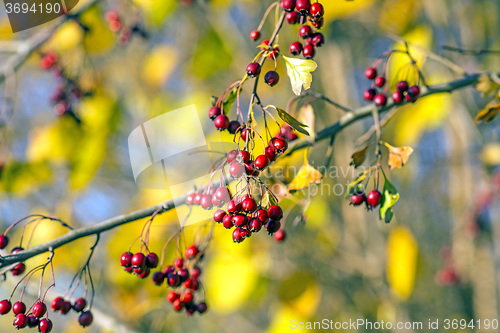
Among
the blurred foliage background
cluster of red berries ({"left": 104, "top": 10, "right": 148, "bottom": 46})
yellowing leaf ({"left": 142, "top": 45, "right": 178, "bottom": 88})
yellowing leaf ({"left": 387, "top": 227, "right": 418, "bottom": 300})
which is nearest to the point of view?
the blurred foliage background

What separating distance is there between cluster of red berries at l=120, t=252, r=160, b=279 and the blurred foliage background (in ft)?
1.81

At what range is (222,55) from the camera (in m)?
2.62

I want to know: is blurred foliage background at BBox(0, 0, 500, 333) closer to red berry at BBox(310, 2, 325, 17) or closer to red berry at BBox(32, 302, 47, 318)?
red berry at BBox(310, 2, 325, 17)

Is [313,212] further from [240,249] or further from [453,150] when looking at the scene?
[453,150]

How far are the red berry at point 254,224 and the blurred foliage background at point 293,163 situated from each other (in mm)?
471

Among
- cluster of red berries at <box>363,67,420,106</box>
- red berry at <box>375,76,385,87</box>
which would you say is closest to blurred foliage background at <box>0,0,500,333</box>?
red berry at <box>375,76,385,87</box>

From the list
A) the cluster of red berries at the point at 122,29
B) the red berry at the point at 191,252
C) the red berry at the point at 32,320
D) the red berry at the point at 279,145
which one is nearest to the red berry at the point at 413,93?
the red berry at the point at 279,145

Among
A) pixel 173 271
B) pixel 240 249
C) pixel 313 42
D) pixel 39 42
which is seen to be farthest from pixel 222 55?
pixel 173 271

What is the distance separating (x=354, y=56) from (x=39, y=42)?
143 inches

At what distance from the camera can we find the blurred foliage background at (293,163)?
240 centimetres

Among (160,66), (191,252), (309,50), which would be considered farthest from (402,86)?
(160,66)

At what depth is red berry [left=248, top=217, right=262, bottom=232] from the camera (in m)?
1.01

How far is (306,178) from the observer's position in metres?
1.34

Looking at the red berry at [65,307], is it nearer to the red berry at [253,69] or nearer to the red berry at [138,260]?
the red berry at [138,260]
